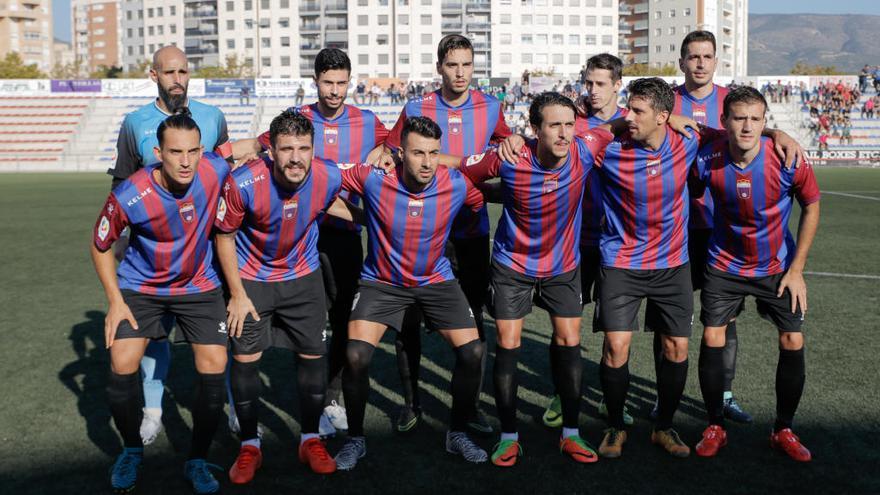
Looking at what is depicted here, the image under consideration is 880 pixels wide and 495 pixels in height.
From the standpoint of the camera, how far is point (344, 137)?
5812mm

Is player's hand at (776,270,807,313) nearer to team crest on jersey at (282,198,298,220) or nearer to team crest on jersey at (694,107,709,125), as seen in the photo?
team crest on jersey at (694,107,709,125)

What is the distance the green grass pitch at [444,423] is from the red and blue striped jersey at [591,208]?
1.26 metres

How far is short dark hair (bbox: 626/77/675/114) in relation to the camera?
4.85 metres

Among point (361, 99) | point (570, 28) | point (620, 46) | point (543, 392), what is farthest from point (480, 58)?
point (543, 392)

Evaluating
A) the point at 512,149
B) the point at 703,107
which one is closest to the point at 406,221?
the point at 512,149

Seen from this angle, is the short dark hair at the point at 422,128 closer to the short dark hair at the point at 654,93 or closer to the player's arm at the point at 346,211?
the player's arm at the point at 346,211

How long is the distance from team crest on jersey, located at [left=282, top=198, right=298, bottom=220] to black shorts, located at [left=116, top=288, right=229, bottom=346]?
64cm

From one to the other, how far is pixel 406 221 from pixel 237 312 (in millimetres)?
1162

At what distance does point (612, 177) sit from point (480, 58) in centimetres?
9792

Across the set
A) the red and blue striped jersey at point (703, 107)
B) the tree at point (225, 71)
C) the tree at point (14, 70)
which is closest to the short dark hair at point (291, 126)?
the red and blue striped jersey at point (703, 107)

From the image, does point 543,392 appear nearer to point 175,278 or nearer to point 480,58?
point 175,278

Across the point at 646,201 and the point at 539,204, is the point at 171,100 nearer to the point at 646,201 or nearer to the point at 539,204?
the point at 539,204

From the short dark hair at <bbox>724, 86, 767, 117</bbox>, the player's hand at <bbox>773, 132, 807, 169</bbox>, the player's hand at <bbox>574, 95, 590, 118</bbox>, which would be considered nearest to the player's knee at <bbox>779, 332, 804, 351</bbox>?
the player's hand at <bbox>773, 132, 807, 169</bbox>

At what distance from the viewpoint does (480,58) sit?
10006 cm
